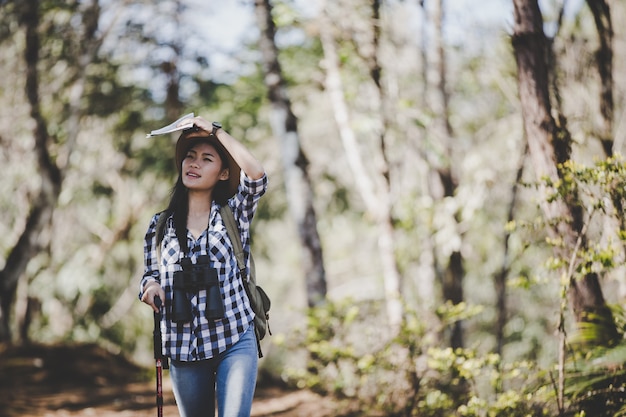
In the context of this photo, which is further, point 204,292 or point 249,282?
point 249,282

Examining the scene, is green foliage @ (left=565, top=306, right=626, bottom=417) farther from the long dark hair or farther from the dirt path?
the dirt path

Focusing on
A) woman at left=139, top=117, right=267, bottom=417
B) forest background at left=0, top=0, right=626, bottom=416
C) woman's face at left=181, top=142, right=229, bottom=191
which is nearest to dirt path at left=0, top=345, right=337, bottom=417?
forest background at left=0, top=0, right=626, bottom=416

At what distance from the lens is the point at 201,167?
2947mm

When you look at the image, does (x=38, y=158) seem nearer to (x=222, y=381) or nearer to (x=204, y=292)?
(x=204, y=292)

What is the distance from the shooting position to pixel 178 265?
280 cm

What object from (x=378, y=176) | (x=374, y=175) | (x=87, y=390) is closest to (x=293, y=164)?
(x=378, y=176)

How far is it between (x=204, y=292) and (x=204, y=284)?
0.19 feet

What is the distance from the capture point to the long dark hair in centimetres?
285

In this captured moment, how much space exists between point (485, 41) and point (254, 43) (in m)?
4.02

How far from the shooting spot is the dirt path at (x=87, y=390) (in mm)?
6445

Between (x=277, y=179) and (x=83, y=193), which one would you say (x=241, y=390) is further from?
(x=83, y=193)

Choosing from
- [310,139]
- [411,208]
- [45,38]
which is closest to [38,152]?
[45,38]

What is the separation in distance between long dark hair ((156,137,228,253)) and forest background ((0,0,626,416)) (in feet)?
6.45

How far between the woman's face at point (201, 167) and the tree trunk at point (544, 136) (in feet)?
7.35
